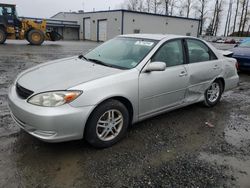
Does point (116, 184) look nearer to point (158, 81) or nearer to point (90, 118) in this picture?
point (90, 118)

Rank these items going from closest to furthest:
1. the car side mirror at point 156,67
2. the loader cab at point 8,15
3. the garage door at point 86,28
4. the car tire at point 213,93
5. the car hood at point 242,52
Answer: the car side mirror at point 156,67
the car tire at point 213,93
the car hood at point 242,52
the loader cab at point 8,15
the garage door at point 86,28

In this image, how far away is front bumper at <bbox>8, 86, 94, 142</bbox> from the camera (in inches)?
102

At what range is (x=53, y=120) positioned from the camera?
2.57m

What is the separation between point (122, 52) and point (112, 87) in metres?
1.07

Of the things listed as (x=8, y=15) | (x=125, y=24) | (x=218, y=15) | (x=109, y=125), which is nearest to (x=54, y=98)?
(x=109, y=125)

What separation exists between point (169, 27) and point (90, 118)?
124 ft

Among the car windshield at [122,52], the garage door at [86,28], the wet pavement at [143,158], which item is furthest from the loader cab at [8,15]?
the garage door at [86,28]

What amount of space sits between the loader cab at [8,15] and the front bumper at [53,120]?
17847 millimetres

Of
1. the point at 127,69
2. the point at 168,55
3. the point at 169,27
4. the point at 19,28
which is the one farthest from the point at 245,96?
the point at 169,27

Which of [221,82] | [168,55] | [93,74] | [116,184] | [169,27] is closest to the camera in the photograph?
[116,184]

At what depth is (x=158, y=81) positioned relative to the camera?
138 inches

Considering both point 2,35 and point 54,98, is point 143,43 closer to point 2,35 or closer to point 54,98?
point 54,98

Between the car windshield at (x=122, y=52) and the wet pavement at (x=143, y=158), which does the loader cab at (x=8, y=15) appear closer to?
the wet pavement at (x=143, y=158)

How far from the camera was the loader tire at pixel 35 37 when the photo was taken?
18.8 meters
